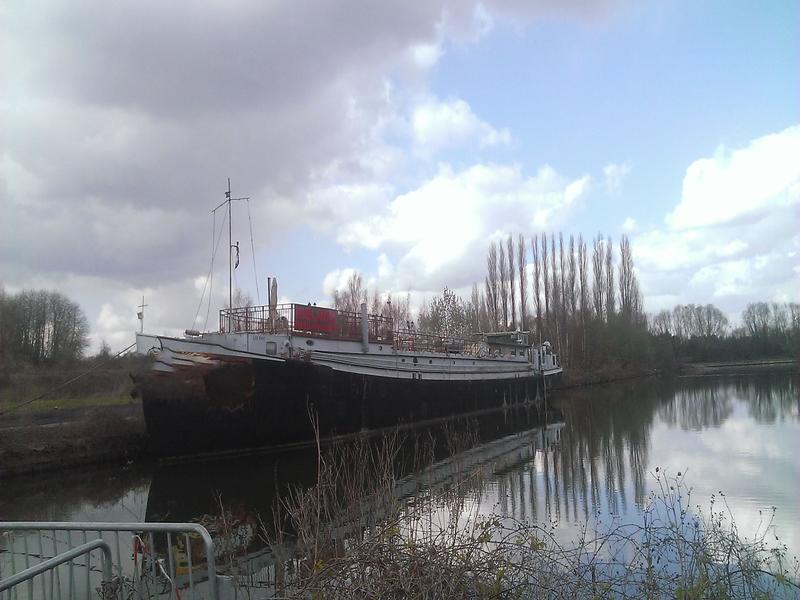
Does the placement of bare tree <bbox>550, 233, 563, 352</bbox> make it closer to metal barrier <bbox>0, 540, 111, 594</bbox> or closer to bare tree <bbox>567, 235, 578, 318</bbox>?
bare tree <bbox>567, 235, 578, 318</bbox>

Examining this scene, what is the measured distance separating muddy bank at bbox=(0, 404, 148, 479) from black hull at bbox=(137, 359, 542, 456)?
157 cm

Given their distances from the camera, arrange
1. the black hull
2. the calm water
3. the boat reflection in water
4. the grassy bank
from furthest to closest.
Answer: the black hull, the grassy bank, the calm water, the boat reflection in water

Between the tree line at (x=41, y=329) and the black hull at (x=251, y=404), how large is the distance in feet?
62.8

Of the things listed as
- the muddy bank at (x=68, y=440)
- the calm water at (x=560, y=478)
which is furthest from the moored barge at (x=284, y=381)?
the muddy bank at (x=68, y=440)

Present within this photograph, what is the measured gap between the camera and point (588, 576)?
6812 millimetres

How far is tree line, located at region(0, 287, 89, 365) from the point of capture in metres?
36.4

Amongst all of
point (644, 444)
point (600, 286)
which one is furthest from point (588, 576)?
point (600, 286)

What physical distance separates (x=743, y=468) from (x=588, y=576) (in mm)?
9905

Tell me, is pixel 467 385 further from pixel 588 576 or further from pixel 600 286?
pixel 600 286

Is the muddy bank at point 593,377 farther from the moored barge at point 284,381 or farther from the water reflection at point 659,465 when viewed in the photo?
the moored barge at point 284,381

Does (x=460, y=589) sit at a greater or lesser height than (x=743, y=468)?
greater

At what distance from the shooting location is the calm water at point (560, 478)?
1150 centimetres

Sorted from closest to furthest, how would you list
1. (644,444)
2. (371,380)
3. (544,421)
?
1. (644,444)
2. (371,380)
3. (544,421)

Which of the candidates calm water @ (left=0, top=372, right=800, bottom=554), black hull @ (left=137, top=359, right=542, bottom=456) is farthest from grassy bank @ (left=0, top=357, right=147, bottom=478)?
black hull @ (left=137, top=359, right=542, bottom=456)
